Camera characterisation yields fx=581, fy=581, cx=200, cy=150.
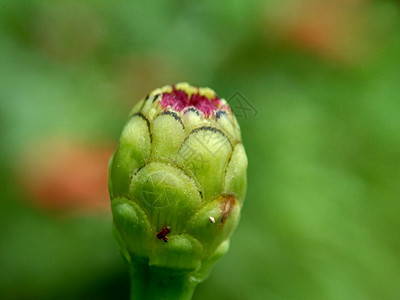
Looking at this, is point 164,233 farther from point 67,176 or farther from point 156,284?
point 67,176

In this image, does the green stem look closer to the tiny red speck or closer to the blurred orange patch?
the tiny red speck

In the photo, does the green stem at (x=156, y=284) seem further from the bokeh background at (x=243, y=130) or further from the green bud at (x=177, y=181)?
the bokeh background at (x=243, y=130)

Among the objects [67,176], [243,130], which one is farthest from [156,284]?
[243,130]

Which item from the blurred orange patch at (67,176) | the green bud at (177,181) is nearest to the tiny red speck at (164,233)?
the green bud at (177,181)

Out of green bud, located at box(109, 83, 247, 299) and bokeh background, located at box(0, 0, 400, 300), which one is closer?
green bud, located at box(109, 83, 247, 299)

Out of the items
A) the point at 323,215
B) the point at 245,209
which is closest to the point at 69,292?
the point at 245,209

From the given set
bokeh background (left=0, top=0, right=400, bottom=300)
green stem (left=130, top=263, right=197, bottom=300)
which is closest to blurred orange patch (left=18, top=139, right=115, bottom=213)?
bokeh background (left=0, top=0, right=400, bottom=300)
